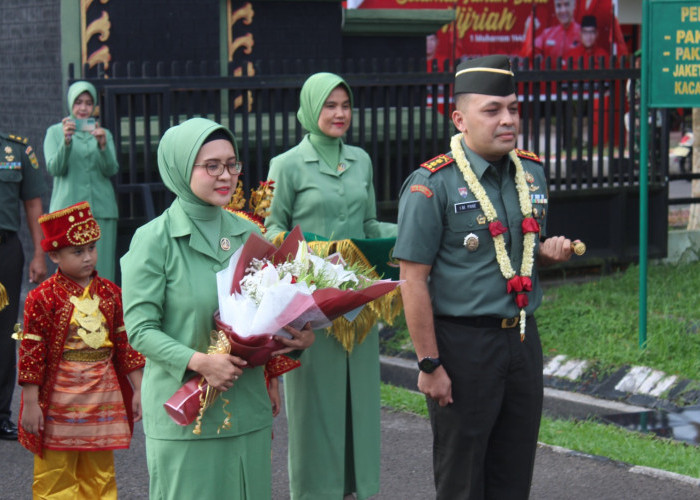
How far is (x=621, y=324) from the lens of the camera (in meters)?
8.96

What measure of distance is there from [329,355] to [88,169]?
14.9 feet

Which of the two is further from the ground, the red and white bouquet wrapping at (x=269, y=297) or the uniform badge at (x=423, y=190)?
the uniform badge at (x=423, y=190)

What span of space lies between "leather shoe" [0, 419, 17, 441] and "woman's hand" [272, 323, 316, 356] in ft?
12.2

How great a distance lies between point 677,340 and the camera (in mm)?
8422

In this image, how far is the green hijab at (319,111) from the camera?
599 cm

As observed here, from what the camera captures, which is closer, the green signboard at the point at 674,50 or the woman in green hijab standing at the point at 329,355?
the woman in green hijab standing at the point at 329,355

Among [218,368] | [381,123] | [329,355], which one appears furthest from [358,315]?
[381,123]

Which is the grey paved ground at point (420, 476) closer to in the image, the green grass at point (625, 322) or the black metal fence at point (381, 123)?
the green grass at point (625, 322)

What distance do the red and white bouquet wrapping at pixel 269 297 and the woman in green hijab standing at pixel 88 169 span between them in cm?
566

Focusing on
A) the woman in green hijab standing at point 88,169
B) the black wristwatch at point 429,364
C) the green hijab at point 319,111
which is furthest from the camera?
the woman in green hijab standing at point 88,169

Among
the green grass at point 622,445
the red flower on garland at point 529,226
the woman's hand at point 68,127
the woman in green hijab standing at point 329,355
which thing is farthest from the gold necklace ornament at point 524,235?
the woman's hand at point 68,127

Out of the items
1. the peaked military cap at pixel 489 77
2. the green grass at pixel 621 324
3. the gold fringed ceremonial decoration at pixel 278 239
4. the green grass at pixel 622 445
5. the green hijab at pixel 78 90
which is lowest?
the green grass at pixel 622 445

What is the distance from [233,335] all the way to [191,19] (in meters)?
7.87

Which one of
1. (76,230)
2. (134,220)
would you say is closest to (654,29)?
(134,220)
